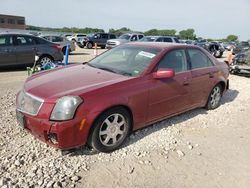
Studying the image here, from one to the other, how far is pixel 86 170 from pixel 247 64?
10.00m

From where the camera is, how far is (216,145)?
4.18m

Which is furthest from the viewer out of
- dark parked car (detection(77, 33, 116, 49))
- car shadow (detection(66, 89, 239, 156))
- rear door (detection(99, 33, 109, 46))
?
rear door (detection(99, 33, 109, 46))

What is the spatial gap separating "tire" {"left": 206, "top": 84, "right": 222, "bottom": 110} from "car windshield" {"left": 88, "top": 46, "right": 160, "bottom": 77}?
2.09 meters

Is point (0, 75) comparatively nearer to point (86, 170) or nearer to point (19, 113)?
point (19, 113)

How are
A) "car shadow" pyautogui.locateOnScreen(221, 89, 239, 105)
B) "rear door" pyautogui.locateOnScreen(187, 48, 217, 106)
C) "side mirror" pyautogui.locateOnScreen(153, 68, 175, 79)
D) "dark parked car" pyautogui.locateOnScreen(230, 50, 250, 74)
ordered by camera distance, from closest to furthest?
1. "side mirror" pyautogui.locateOnScreen(153, 68, 175, 79)
2. "rear door" pyautogui.locateOnScreen(187, 48, 217, 106)
3. "car shadow" pyautogui.locateOnScreen(221, 89, 239, 105)
4. "dark parked car" pyautogui.locateOnScreen(230, 50, 250, 74)

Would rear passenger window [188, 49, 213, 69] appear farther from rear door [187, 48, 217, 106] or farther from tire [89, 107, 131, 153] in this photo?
tire [89, 107, 131, 153]

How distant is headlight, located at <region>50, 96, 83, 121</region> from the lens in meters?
3.11

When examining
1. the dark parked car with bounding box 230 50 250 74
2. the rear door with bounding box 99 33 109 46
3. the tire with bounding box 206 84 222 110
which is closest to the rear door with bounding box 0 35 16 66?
the tire with bounding box 206 84 222 110

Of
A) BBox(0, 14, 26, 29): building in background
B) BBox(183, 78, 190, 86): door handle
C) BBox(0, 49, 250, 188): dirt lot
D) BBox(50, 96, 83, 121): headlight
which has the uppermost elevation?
BBox(0, 14, 26, 29): building in background

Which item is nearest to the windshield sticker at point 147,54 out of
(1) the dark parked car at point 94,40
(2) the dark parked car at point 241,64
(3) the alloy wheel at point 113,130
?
(3) the alloy wheel at point 113,130

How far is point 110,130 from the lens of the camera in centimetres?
360

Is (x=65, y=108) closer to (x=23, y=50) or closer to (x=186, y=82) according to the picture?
(x=186, y=82)

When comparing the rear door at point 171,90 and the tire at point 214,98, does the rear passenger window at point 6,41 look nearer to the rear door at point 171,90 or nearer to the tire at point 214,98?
the rear door at point 171,90

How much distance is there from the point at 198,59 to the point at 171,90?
1.32 metres
